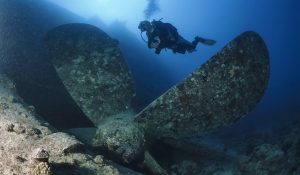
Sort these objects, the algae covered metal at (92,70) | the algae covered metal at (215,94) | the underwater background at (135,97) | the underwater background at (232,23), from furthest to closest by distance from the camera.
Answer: the underwater background at (232,23)
the underwater background at (135,97)
the algae covered metal at (92,70)
the algae covered metal at (215,94)

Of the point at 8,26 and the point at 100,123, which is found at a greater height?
the point at 8,26

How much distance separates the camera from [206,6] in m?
44.4

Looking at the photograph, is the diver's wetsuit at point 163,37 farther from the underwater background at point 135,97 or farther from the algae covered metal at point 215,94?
the algae covered metal at point 215,94

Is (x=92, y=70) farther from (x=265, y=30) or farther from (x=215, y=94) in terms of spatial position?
(x=265, y=30)

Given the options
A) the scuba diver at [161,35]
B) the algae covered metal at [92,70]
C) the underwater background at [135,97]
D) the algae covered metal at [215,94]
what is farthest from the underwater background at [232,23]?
the algae covered metal at [215,94]

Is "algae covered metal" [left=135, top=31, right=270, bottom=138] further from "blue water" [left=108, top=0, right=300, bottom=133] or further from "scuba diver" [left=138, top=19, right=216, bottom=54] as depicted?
A: "blue water" [left=108, top=0, right=300, bottom=133]

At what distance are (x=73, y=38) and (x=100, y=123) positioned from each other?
1527mm

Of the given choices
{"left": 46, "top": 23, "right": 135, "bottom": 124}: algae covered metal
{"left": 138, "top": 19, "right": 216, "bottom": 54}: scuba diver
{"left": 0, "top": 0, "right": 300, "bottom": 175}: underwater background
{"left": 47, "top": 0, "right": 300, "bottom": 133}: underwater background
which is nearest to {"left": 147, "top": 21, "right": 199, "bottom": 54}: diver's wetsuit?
{"left": 138, "top": 19, "right": 216, "bottom": 54}: scuba diver

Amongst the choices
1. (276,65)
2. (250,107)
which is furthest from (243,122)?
(276,65)

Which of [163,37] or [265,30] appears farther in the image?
[265,30]

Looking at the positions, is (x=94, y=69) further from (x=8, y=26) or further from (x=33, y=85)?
(x=8, y=26)

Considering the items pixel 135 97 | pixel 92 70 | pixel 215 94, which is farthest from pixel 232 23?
pixel 215 94

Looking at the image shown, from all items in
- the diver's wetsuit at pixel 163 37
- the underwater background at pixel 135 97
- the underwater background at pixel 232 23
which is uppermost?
the underwater background at pixel 232 23

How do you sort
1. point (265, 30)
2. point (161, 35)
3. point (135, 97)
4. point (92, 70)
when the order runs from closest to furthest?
point (92, 70)
point (135, 97)
point (161, 35)
point (265, 30)
